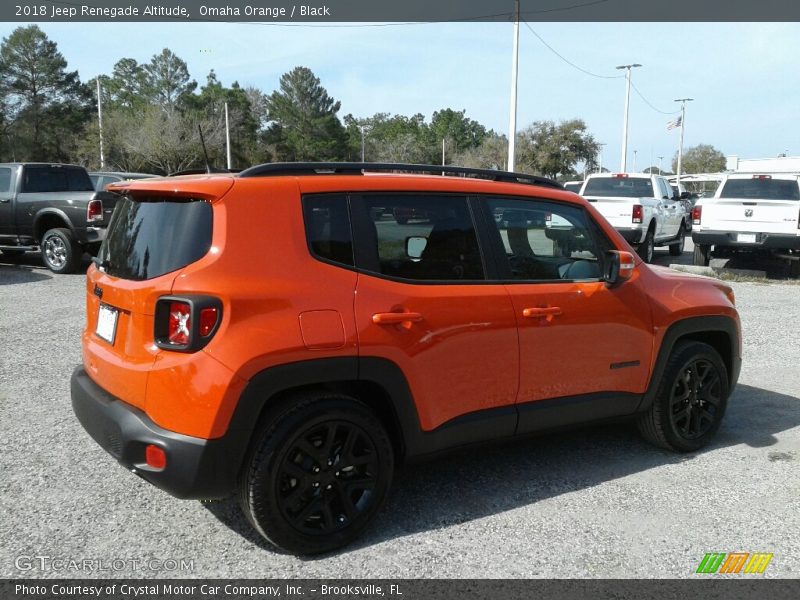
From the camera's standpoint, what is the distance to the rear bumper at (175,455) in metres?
2.79

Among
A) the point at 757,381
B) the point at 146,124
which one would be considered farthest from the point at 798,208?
the point at 146,124

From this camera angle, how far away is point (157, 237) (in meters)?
3.04

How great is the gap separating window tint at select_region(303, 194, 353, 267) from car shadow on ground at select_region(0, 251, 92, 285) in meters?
9.81

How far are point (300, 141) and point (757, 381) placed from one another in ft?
244

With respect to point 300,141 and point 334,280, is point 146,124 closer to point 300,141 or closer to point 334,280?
point 300,141

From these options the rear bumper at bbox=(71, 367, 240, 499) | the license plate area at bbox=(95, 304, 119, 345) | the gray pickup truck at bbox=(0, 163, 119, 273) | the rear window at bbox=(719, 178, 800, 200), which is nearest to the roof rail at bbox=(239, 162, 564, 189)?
the license plate area at bbox=(95, 304, 119, 345)

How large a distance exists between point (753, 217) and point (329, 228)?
39.5ft

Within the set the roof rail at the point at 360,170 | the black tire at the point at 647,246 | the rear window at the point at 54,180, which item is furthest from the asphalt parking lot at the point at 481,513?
the black tire at the point at 647,246

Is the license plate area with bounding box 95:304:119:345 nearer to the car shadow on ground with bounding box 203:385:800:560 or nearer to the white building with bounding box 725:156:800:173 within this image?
the car shadow on ground with bounding box 203:385:800:560

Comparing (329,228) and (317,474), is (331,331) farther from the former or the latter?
(317,474)

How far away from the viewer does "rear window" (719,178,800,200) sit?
1312 cm

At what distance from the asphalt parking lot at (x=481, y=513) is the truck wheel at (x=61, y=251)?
7.28 m

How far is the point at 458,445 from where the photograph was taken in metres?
3.50

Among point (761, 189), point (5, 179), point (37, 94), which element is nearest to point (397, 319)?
point (5, 179)
